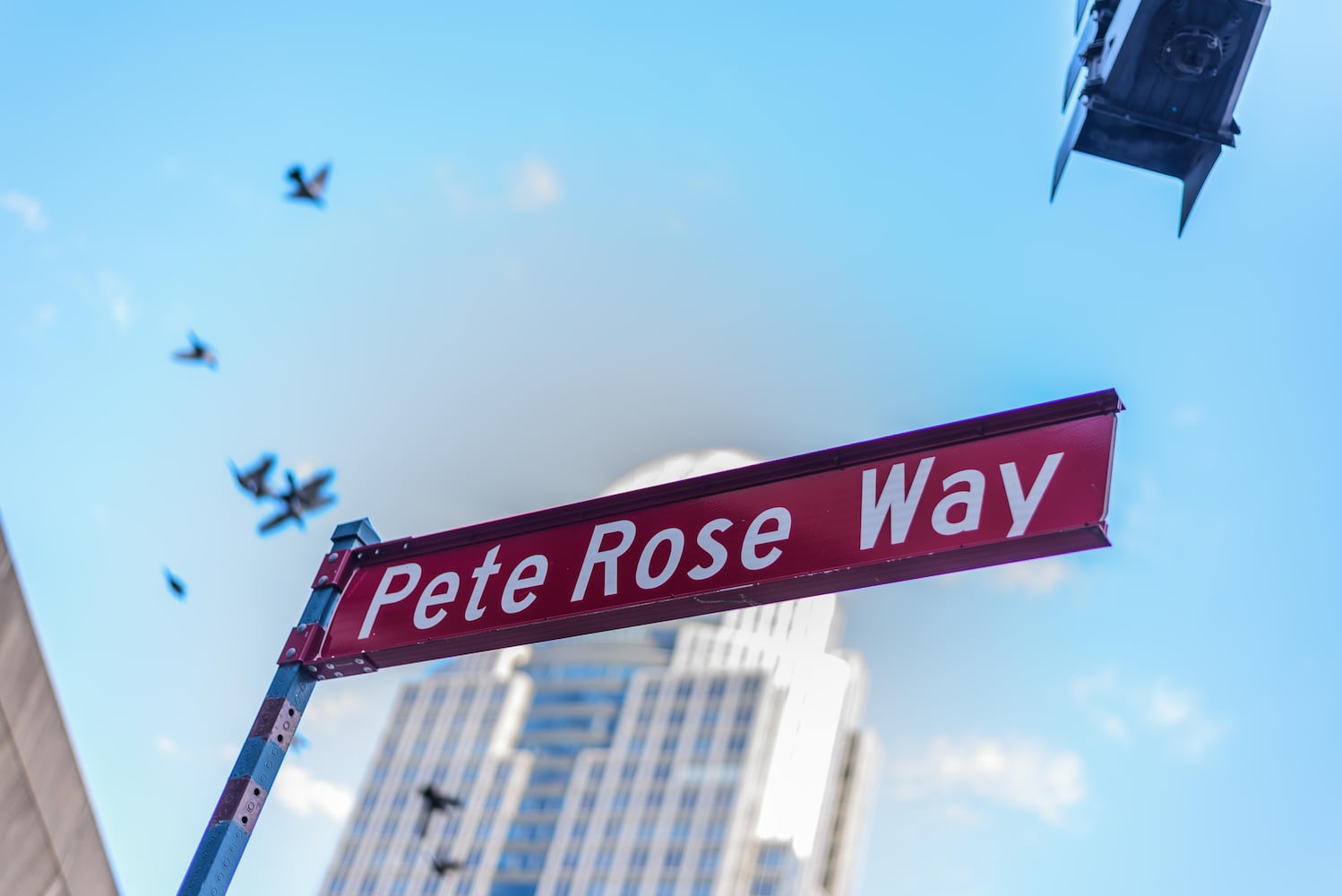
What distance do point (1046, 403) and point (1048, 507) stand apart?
0.49m

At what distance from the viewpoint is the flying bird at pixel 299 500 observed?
14.7 m

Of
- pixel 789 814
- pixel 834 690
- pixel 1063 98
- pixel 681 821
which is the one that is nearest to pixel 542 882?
pixel 681 821

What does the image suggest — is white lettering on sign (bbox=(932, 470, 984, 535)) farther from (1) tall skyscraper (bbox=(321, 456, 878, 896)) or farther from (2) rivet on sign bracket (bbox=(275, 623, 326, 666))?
(1) tall skyscraper (bbox=(321, 456, 878, 896))

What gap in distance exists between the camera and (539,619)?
543 cm

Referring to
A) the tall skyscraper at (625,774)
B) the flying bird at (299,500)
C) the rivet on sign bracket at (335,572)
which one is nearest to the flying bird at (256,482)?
the flying bird at (299,500)

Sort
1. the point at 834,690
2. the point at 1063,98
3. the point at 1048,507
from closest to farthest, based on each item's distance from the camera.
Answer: the point at 1048,507, the point at 1063,98, the point at 834,690

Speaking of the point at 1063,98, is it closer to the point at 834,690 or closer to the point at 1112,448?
the point at 1112,448

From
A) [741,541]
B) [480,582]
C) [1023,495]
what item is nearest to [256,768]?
[480,582]

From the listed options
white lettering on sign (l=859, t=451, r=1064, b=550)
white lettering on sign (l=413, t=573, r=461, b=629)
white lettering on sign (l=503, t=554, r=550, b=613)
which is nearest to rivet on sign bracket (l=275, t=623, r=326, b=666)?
white lettering on sign (l=413, t=573, r=461, b=629)

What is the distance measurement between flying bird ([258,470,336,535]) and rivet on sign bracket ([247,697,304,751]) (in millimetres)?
9270

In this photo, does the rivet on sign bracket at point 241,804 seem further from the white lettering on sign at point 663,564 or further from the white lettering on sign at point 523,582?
the white lettering on sign at point 663,564

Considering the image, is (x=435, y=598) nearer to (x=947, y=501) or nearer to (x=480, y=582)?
(x=480, y=582)

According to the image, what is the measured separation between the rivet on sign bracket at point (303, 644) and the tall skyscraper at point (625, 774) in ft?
362

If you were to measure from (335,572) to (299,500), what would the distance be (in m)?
9.13
